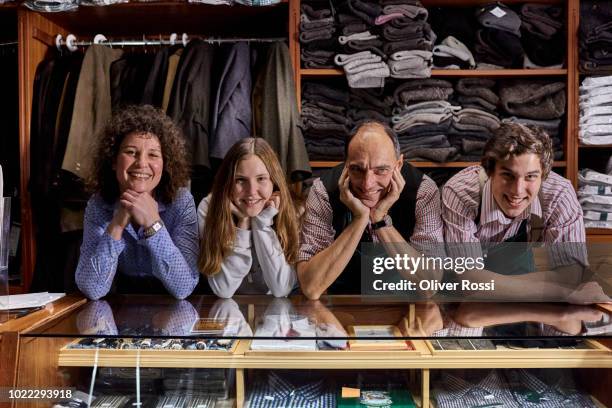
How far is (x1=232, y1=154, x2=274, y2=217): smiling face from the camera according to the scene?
1.59 m

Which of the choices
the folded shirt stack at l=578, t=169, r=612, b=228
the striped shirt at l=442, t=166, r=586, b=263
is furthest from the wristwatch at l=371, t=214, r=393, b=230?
the folded shirt stack at l=578, t=169, r=612, b=228

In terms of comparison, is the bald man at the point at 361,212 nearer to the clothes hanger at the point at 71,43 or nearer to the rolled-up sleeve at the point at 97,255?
the rolled-up sleeve at the point at 97,255

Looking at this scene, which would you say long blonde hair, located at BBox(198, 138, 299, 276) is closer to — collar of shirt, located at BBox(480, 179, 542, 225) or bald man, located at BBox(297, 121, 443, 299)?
bald man, located at BBox(297, 121, 443, 299)

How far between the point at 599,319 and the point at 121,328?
0.99m

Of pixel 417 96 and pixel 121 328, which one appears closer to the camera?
pixel 121 328

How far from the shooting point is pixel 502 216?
1.62m

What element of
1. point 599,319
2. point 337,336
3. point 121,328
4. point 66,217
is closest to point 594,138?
point 599,319

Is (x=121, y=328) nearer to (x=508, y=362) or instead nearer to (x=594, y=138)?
(x=508, y=362)

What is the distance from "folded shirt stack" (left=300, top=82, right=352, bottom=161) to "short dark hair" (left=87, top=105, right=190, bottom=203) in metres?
0.84

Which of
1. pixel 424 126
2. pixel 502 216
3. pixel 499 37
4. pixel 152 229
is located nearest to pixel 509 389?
pixel 502 216

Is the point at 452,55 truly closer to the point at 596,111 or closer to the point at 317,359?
the point at 596,111

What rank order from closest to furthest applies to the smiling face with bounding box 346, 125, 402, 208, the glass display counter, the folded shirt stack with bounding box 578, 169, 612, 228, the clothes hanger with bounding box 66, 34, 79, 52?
the glass display counter, the smiling face with bounding box 346, 125, 402, 208, the folded shirt stack with bounding box 578, 169, 612, 228, the clothes hanger with bounding box 66, 34, 79, 52

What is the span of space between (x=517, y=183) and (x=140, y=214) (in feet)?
3.47

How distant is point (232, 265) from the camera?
1.57m
